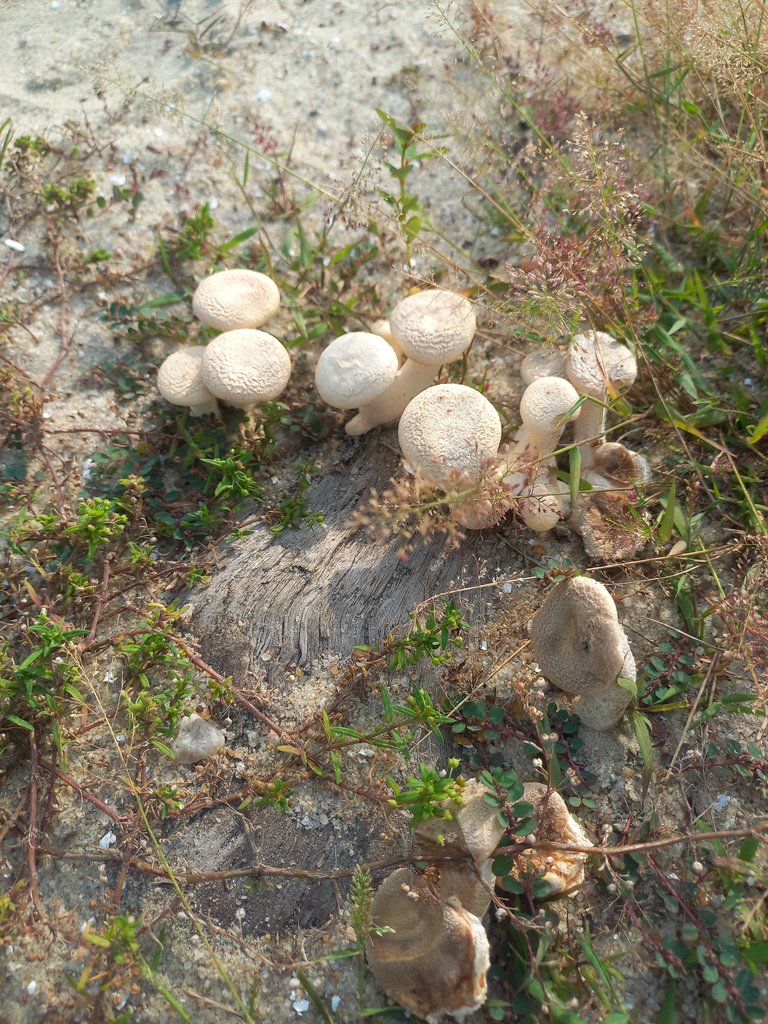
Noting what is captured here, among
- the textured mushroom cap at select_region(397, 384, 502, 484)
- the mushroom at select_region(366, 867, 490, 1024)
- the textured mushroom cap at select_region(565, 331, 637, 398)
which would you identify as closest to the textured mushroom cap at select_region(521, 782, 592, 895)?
the mushroom at select_region(366, 867, 490, 1024)

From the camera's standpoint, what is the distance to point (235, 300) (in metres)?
3.31

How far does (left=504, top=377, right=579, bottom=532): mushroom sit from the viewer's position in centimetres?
290

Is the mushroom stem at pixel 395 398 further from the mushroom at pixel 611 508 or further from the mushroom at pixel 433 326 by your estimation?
the mushroom at pixel 611 508

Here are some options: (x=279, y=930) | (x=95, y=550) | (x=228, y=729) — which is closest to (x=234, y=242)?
(x=95, y=550)

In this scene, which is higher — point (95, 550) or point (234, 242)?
point (234, 242)

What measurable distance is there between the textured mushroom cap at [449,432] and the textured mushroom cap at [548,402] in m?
0.15

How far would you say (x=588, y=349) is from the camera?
3082 millimetres

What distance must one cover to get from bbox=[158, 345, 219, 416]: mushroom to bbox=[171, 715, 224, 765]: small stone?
136 cm

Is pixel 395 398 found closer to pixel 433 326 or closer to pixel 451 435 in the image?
pixel 433 326

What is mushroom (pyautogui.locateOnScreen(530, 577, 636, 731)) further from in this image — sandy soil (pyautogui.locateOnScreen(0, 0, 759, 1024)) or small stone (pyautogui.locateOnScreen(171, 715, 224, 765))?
small stone (pyautogui.locateOnScreen(171, 715, 224, 765))

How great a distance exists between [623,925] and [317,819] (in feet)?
3.71

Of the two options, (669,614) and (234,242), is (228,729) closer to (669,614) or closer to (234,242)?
(669,614)

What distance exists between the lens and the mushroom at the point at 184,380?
3242mm

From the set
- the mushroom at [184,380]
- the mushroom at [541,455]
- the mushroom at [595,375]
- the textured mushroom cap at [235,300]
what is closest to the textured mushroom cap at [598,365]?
the mushroom at [595,375]
